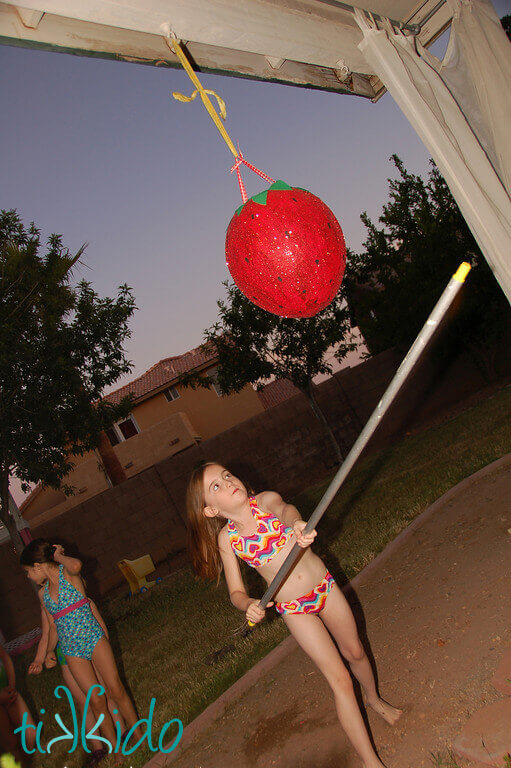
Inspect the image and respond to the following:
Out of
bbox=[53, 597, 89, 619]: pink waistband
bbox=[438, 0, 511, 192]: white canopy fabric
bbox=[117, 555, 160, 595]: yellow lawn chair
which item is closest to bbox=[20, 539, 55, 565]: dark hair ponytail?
bbox=[53, 597, 89, 619]: pink waistband

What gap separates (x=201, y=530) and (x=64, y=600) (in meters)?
1.81

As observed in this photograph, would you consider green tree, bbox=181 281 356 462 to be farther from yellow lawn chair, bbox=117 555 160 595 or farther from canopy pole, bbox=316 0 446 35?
canopy pole, bbox=316 0 446 35

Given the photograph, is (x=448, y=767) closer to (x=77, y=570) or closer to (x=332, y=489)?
(x=332, y=489)

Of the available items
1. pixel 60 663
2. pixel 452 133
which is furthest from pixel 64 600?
pixel 452 133

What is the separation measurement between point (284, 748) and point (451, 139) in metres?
3.43

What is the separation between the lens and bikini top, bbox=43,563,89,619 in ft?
12.5

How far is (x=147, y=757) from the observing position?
3.71 meters

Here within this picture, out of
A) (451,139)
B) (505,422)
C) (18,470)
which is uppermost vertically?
(18,470)

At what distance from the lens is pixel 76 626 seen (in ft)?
12.4

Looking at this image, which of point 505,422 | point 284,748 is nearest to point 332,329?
point 505,422

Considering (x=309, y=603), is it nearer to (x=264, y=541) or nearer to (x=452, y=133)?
(x=264, y=541)

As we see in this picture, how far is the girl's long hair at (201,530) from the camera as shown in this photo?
259 centimetres

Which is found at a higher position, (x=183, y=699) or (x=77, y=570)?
(x=77, y=570)

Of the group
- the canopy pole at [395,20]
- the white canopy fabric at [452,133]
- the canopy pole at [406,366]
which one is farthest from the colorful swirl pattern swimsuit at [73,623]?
the canopy pole at [395,20]
